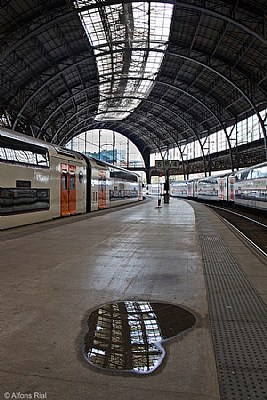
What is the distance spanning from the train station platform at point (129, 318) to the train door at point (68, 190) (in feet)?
23.3

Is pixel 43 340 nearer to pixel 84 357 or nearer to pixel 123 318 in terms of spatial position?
pixel 84 357

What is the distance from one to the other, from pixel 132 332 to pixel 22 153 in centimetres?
959

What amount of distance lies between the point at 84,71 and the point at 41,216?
30.8 metres

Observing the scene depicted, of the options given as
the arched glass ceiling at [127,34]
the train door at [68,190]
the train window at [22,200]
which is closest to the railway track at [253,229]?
the train window at [22,200]

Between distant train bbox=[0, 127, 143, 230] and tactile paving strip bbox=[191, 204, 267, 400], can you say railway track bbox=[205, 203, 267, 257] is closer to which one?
tactile paving strip bbox=[191, 204, 267, 400]

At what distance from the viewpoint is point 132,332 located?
12.4 ft

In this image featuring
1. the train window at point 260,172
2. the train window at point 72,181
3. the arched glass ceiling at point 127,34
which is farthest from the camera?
the arched glass ceiling at point 127,34

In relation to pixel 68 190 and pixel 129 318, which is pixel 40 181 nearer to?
pixel 68 190

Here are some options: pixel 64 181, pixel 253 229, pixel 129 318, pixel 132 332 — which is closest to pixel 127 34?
pixel 64 181

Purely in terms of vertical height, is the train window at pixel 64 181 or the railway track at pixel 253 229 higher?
the train window at pixel 64 181

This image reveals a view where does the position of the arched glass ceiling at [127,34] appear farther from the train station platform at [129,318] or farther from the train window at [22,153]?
the train station platform at [129,318]

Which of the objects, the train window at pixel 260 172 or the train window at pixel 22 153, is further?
the train window at pixel 260 172

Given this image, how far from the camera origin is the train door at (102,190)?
76.6 feet

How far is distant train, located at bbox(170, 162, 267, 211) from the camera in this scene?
22.8m
